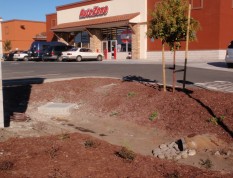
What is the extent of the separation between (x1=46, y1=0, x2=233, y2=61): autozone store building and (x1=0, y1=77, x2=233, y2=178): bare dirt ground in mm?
18838

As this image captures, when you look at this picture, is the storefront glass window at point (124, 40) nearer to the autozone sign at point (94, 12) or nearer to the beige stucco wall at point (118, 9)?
the beige stucco wall at point (118, 9)

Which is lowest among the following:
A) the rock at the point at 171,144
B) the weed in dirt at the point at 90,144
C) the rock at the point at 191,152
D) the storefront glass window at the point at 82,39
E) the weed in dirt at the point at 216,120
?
the rock at the point at 191,152

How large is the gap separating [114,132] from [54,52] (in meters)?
29.3

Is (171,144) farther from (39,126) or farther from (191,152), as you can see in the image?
(39,126)

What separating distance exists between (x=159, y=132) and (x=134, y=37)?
95.2ft

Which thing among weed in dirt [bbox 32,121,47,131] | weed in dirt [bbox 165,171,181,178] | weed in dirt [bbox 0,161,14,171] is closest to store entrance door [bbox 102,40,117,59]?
weed in dirt [bbox 32,121,47,131]

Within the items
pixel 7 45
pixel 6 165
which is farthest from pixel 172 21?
pixel 7 45

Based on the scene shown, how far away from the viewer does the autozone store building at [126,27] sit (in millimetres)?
29688

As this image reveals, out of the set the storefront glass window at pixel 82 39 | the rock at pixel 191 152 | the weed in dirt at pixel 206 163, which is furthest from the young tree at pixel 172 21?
the storefront glass window at pixel 82 39

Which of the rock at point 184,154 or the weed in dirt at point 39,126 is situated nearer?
the rock at point 184,154

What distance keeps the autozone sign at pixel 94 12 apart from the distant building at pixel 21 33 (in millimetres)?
19089

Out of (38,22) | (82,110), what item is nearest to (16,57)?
(38,22)

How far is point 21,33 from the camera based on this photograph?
6375 centimetres

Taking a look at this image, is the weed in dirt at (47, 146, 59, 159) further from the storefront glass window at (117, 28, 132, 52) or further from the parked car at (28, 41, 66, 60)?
the parked car at (28, 41, 66, 60)
